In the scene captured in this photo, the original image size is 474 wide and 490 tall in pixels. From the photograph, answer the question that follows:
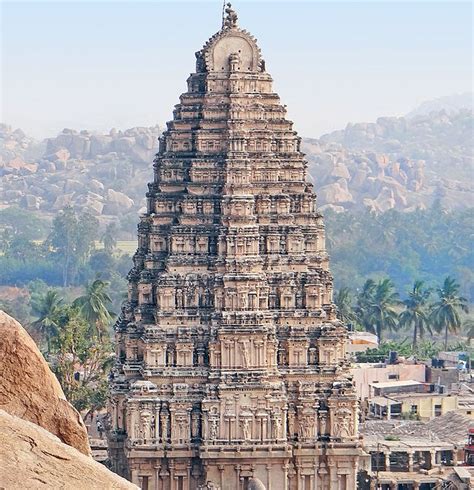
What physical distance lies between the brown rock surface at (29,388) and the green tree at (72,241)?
10125cm

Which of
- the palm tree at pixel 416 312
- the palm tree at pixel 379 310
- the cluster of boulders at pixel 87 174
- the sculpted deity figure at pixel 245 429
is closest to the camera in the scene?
the sculpted deity figure at pixel 245 429

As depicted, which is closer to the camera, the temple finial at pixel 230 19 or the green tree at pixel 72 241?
the temple finial at pixel 230 19

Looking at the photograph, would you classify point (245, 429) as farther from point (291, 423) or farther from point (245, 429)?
point (291, 423)

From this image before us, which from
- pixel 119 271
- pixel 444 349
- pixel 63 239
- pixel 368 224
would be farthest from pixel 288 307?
pixel 368 224

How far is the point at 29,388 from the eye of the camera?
18.0 meters

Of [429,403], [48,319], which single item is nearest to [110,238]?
[48,319]

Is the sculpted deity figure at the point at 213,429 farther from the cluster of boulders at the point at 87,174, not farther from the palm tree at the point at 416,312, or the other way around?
the cluster of boulders at the point at 87,174

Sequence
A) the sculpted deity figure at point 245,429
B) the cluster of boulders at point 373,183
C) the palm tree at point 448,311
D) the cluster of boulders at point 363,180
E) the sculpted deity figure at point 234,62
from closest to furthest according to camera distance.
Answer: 1. the sculpted deity figure at point 245,429
2. the sculpted deity figure at point 234,62
3. the palm tree at point 448,311
4. the cluster of boulders at point 363,180
5. the cluster of boulders at point 373,183

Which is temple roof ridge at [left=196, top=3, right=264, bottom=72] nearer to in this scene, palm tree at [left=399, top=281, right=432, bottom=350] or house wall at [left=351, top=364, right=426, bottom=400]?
house wall at [left=351, top=364, right=426, bottom=400]

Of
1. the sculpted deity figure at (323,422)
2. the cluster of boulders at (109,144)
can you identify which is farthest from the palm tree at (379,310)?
the cluster of boulders at (109,144)

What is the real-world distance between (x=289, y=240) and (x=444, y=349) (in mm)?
40861

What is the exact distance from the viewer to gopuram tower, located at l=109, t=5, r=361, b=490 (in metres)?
42.4

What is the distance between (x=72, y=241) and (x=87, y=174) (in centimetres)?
5181

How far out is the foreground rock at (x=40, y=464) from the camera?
46.3ft
